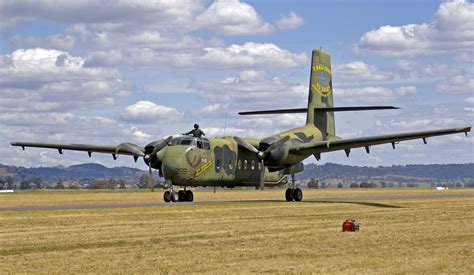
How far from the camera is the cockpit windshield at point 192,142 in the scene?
161ft

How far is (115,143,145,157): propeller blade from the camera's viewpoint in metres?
52.1

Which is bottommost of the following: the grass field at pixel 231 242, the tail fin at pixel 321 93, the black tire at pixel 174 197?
the grass field at pixel 231 242

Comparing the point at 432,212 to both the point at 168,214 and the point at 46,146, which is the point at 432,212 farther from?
the point at 46,146

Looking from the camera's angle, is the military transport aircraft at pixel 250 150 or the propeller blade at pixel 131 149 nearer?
the military transport aircraft at pixel 250 150

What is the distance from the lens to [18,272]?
19.2 meters

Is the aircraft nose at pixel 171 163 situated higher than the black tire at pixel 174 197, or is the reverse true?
the aircraft nose at pixel 171 163

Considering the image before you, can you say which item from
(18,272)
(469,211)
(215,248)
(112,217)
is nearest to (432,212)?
(469,211)

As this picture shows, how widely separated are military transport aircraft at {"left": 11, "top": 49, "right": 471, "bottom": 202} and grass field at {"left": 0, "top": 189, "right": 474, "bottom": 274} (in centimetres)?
850

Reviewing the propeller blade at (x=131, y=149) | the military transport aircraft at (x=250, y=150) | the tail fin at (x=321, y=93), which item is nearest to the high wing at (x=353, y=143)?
the military transport aircraft at (x=250, y=150)

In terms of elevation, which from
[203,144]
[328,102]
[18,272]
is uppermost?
[328,102]

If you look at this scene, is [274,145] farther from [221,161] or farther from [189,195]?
[189,195]

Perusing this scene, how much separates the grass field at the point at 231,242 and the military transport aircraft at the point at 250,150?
8.50 metres

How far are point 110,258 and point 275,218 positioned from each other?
622 inches

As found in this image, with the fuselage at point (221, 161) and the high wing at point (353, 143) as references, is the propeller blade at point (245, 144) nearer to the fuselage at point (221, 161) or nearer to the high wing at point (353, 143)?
the fuselage at point (221, 161)
